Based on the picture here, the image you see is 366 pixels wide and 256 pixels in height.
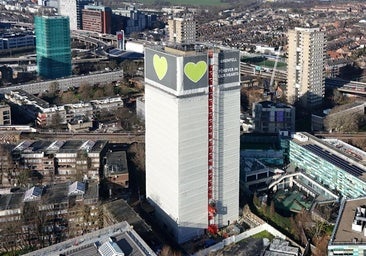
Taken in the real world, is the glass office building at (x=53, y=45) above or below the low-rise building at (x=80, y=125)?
above

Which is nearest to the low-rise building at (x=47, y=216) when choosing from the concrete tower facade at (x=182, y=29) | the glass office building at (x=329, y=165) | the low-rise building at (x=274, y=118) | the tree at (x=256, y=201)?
the tree at (x=256, y=201)

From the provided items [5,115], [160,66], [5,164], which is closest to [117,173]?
[5,164]

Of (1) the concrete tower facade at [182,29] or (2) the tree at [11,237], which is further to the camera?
(1) the concrete tower facade at [182,29]

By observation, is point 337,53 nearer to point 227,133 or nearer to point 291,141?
point 291,141

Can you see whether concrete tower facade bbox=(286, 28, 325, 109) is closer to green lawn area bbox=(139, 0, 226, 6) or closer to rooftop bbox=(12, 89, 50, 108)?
rooftop bbox=(12, 89, 50, 108)

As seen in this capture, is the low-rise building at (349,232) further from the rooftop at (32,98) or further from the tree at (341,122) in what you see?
the rooftop at (32,98)

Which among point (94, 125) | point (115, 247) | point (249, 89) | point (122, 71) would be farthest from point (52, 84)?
point (115, 247)
